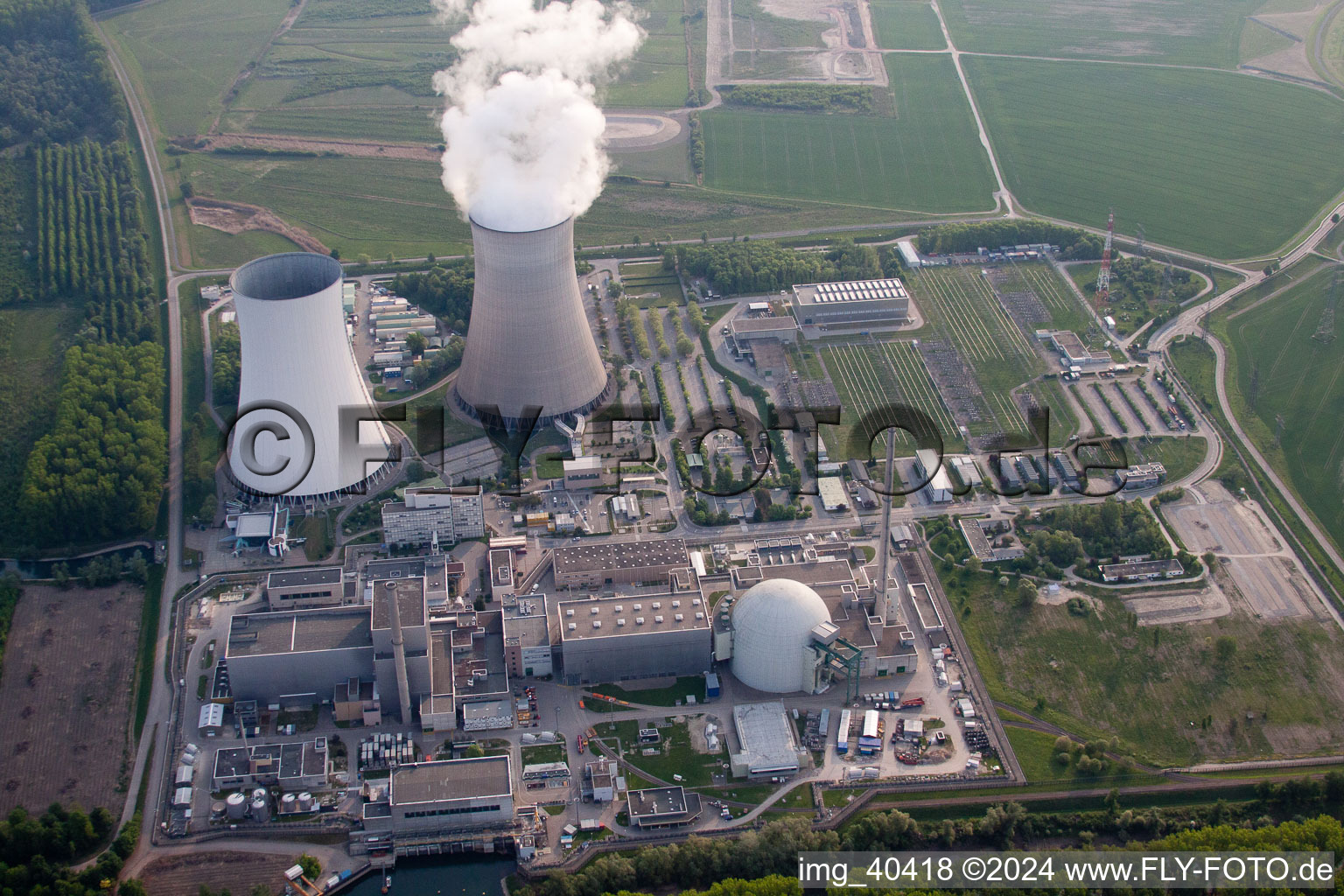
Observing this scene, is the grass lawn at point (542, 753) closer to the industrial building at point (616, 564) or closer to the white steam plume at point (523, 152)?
the industrial building at point (616, 564)

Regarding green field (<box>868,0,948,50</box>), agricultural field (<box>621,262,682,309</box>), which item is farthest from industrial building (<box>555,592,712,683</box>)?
green field (<box>868,0,948,50</box>)

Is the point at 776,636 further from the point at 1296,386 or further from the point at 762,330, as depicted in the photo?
the point at 1296,386

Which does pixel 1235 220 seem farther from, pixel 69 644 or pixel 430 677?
pixel 69 644

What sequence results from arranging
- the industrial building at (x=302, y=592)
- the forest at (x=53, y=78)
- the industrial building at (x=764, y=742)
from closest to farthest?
the industrial building at (x=764, y=742) < the industrial building at (x=302, y=592) < the forest at (x=53, y=78)

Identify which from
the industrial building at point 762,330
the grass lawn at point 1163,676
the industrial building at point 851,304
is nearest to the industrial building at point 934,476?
the grass lawn at point 1163,676

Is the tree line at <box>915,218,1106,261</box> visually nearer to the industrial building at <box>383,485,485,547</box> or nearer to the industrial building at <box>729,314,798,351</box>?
the industrial building at <box>729,314,798,351</box>

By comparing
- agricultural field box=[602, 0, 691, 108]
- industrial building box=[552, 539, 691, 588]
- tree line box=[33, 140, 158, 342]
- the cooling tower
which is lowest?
industrial building box=[552, 539, 691, 588]

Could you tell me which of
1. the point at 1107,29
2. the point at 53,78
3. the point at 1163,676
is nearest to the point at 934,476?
the point at 1163,676
